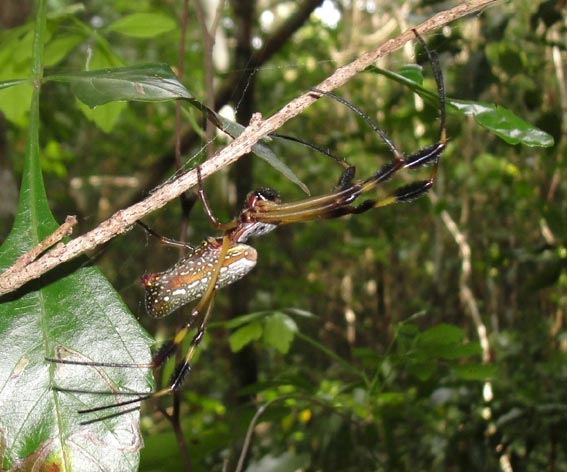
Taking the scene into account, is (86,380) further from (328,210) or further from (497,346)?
(497,346)

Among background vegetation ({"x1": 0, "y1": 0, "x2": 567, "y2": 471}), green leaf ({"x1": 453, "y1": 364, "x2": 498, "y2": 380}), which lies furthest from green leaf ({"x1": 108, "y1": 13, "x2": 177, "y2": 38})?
green leaf ({"x1": 453, "y1": 364, "x2": 498, "y2": 380})

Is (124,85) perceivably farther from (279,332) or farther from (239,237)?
(279,332)

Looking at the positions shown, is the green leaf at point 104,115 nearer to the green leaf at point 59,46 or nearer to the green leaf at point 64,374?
the green leaf at point 59,46

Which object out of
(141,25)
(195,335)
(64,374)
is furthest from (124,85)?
(141,25)

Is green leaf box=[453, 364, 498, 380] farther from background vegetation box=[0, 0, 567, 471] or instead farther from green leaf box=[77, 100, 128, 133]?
green leaf box=[77, 100, 128, 133]

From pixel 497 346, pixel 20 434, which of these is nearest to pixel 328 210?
pixel 20 434

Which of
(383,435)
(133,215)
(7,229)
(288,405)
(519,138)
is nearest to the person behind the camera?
(133,215)

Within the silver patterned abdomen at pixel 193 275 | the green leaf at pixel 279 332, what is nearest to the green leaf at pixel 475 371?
the green leaf at pixel 279 332
